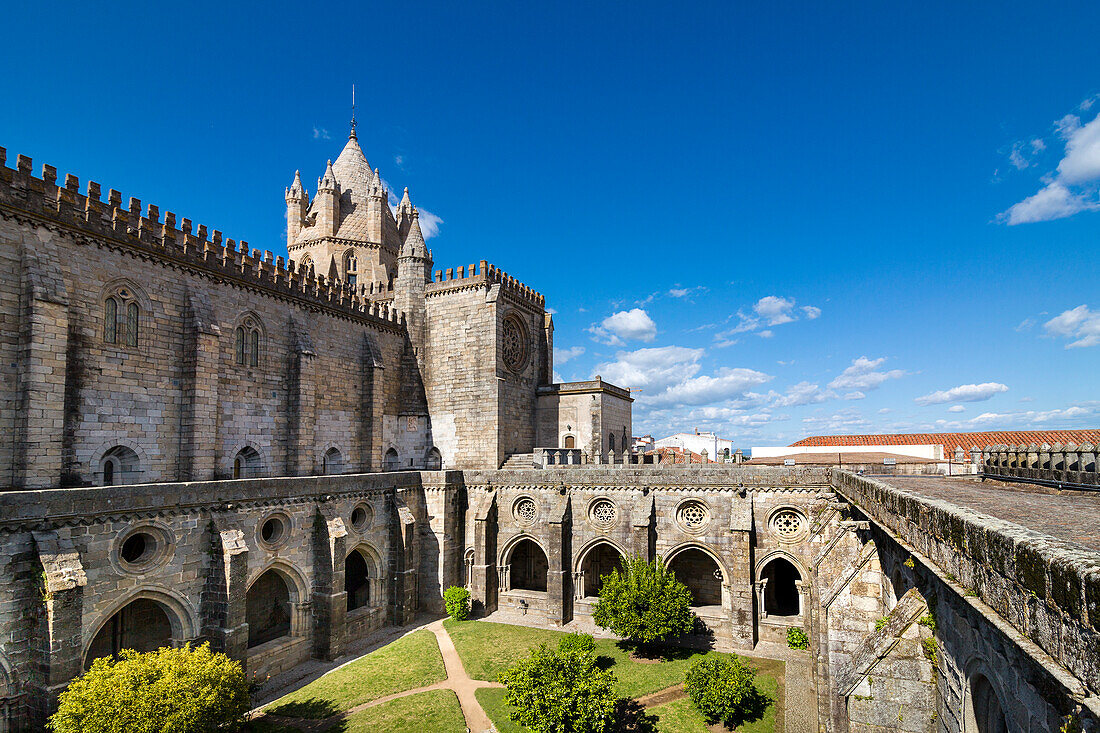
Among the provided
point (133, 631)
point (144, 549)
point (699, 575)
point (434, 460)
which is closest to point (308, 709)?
point (133, 631)

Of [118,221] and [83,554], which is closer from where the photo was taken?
[83,554]

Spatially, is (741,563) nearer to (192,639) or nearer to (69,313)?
(192,639)

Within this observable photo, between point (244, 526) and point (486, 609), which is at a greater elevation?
point (244, 526)

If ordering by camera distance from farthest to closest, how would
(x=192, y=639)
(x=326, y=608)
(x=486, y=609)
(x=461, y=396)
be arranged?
(x=461, y=396) < (x=486, y=609) < (x=326, y=608) < (x=192, y=639)

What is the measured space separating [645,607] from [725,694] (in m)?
5.55

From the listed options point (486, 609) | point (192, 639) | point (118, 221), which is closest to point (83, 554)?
point (192, 639)

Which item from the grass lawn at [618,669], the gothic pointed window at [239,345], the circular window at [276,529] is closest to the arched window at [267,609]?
the circular window at [276,529]

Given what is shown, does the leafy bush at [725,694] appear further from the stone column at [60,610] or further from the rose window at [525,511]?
the stone column at [60,610]

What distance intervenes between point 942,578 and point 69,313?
78.6ft

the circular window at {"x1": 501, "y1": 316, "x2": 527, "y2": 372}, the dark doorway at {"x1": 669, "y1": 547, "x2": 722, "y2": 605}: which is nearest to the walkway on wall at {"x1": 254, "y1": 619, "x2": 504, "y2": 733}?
the dark doorway at {"x1": 669, "y1": 547, "x2": 722, "y2": 605}

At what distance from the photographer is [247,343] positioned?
25.4 m

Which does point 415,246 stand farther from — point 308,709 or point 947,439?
point 947,439

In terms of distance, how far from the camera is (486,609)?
27.8 meters

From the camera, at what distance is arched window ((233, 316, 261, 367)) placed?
81.6ft
